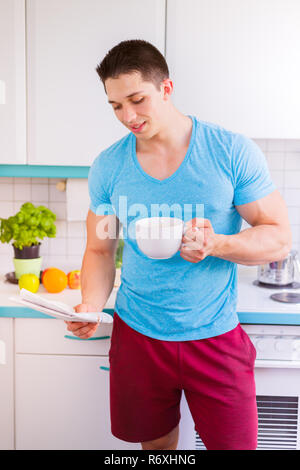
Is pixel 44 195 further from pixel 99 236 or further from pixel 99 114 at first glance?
pixel 99 236

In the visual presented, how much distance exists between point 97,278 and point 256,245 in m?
0.50

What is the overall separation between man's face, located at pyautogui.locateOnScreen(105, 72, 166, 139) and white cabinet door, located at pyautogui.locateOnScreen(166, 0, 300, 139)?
2.01ft

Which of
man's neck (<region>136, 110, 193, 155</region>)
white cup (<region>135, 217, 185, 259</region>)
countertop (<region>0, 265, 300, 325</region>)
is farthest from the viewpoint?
countertop (<region>0, 265, 300, 325</region>)

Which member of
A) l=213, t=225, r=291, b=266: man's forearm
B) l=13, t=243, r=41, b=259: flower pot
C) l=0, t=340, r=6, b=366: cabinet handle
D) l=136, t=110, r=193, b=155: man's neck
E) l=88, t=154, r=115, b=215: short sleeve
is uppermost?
l=136, t=110, r=193, b=155: man's neck

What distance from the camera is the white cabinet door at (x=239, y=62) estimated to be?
171 centimetres

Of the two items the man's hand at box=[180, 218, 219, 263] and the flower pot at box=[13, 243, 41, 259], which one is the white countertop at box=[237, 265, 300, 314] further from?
the flower pot at box=[13, 243, 41, 259]

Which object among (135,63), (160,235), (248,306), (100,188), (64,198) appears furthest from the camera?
(64,198)

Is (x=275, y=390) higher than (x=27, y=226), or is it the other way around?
(x=27, y=226)

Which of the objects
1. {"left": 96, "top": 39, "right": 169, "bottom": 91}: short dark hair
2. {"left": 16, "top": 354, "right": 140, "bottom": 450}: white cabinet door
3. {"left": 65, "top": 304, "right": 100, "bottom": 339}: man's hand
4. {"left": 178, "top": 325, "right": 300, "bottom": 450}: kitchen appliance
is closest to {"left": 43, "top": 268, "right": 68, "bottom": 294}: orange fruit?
{"left": 16, "top": 354, "right": 140, "bottom": 450}: white cabinet door

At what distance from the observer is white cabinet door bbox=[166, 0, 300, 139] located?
5.59 feet

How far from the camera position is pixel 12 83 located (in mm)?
1761

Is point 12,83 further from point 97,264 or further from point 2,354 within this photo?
point 2,354

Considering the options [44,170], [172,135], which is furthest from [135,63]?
[44,170]

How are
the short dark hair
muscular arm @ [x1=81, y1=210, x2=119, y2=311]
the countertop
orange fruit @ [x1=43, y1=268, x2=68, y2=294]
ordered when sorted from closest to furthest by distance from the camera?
1. the short dark hair
2. muscular arm @ [x1=81, y1=210, x2=119, y2=311]
3. the countertop
4. orange fruit @ [x1=43, y1=268, x2=68, y2=294]
